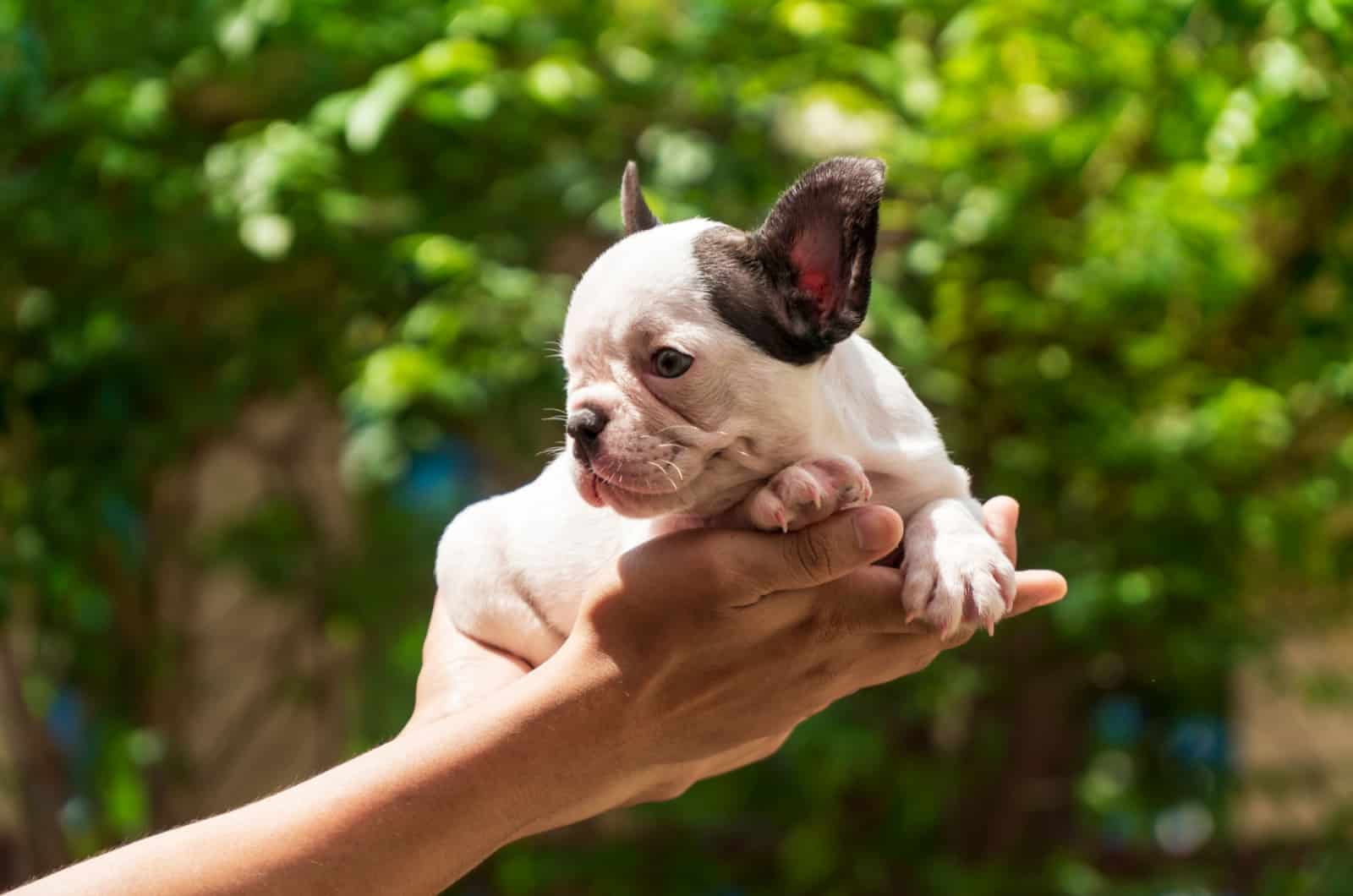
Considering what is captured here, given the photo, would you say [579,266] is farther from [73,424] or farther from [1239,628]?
[1239,628]

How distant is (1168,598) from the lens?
15.0 feet

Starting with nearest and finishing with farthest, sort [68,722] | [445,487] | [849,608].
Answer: [849,608] < [445,487] < [68,722]

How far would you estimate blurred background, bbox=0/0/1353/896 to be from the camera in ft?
12.2

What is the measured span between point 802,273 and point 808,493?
0.95ft

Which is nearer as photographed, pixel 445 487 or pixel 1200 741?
pixel 1200 741

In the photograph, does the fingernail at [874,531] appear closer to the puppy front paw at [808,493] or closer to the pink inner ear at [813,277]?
Answer: the puppy front paw at [808,493]

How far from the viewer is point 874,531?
1.73m

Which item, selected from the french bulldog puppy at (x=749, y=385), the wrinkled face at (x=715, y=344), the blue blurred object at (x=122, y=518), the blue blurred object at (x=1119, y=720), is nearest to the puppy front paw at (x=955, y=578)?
the french bulldog puppy at (x=749, y=385)

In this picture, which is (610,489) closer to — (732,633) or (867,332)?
(732,633)

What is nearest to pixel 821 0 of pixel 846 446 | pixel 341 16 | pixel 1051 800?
pixel 341 16

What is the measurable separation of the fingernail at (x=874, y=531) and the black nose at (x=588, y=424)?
35 centimetres

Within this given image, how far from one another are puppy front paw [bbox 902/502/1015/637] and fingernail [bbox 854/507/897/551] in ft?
0.26

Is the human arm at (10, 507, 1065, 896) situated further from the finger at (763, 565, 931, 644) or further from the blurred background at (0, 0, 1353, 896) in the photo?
the blurred background at (0, 0, 1353, 896)

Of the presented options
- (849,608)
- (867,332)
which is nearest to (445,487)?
(867,332)
